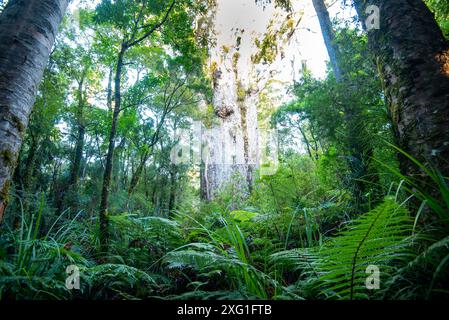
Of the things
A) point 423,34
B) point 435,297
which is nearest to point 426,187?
point 435,297

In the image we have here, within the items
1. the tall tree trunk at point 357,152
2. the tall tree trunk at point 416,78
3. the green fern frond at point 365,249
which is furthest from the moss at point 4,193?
the tall tree trunk at point 357,152

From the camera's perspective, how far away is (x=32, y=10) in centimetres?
201

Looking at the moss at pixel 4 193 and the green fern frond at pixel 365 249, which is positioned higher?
the moss at pixel 4 193

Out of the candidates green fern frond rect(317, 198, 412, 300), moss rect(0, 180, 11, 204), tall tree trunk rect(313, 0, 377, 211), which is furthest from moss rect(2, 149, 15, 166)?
tall tree trunk rect(313, 0, 377, 211)

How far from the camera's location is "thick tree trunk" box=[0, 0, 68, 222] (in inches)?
62.1

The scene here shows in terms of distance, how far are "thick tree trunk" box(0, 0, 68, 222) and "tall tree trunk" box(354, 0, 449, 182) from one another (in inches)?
107

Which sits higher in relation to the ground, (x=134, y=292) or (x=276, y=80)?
(x=276, y=80)

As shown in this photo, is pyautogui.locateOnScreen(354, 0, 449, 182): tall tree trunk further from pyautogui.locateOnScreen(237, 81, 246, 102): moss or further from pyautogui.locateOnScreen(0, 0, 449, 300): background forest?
pyautogui.locateOnScreen(237, 81, 246, 102): moss

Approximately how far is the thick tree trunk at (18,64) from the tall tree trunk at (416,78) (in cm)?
273

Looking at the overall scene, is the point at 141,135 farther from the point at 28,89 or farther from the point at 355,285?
the point at 355,285

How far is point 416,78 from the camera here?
65.4 inches

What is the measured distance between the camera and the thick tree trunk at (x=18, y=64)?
5.17 ft

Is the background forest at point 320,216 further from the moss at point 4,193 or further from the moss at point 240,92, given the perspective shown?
the moss at point 240,92
